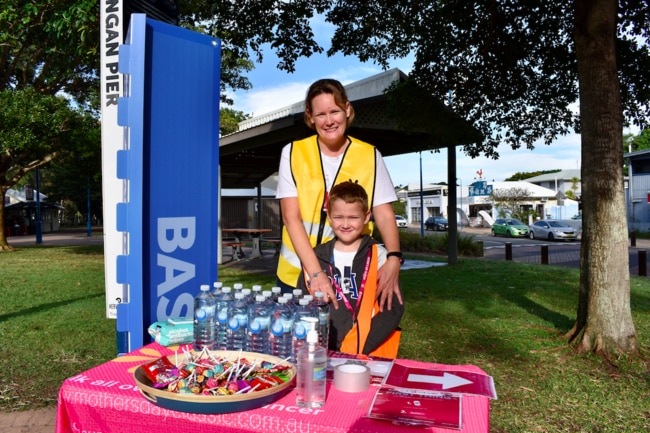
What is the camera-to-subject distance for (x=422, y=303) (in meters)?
8.95

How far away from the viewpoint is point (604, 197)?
5461 millimetres

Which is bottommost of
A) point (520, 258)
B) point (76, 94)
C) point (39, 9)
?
point (520, 258)

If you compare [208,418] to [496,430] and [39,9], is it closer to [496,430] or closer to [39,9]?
[496,430]

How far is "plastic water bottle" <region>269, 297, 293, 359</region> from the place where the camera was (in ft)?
7.36

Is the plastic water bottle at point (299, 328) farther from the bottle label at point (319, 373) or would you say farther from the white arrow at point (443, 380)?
Result: the white arrow at point (443, 380)

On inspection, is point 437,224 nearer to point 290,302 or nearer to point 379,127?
point 379,127

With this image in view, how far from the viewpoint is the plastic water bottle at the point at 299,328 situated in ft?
7.01

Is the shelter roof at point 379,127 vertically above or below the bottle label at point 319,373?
above

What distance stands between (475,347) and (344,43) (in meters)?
6.14

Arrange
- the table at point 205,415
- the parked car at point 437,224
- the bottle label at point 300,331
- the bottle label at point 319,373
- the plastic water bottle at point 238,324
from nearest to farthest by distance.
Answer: the table at point 205,415 → the bottle label at point 319,373 → the bottle label at point 300,331 → the plastic water bottle at point 238,324 → the parked car at point 437,224

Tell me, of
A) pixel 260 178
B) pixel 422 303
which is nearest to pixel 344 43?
pixel 422 303

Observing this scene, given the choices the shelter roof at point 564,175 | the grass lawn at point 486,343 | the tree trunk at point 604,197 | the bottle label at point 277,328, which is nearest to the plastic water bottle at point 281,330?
the bottle label at point 277,328

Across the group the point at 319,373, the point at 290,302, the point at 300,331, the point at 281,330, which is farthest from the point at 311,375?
the point at 290,302

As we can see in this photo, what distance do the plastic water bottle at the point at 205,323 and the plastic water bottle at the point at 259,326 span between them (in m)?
0.19
